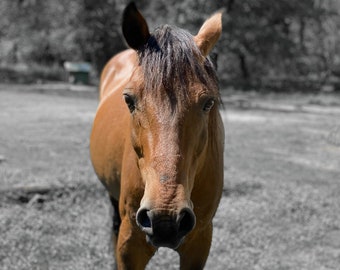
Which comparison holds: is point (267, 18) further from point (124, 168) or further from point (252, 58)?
point (124, 168)

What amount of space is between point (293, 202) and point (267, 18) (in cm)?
1812

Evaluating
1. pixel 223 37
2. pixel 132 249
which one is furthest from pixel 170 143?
pixel 223 37

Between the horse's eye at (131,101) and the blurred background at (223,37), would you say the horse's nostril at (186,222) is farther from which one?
the blurred background at (223,37)

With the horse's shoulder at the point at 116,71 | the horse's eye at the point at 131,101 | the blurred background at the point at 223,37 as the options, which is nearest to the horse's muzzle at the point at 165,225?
the horse's eye at the point at 131,101

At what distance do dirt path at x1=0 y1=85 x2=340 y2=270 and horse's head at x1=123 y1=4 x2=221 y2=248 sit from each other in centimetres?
144

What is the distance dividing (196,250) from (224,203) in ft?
9.35

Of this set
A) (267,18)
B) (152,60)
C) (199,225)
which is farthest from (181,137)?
(267,18)

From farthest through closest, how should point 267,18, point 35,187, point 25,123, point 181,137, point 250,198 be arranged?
point 267,18 → point 25,123 → point 250,198 → point 35,187 → point 181,137

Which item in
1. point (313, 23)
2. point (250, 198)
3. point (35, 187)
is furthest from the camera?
point (313, 23)

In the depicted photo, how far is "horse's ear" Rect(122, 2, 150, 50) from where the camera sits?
6.99 ft

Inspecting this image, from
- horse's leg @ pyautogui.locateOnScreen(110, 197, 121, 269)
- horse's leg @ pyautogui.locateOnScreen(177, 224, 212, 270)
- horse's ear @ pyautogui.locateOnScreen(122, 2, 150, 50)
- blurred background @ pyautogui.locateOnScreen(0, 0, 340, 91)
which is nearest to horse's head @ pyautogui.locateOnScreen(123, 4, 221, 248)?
horse's ear @ pyautogui.locateOnScreen(122, 2, 150, 50)

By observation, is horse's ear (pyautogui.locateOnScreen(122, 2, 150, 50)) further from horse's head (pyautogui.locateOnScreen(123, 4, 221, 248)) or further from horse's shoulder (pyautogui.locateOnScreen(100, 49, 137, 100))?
horse's shoulder (pyautogui.locateOnScreen(100, 49, 137, 100))

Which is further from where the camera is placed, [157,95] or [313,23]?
[313,23]

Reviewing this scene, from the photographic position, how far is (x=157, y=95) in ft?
6.59
